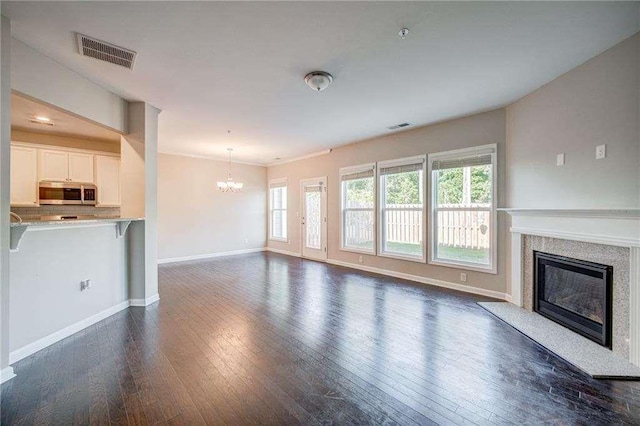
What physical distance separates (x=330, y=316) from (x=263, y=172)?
6334 mm

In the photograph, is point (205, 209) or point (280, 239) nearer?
point (205, 209)

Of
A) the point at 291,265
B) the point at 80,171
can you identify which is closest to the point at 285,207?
the point at 291,265

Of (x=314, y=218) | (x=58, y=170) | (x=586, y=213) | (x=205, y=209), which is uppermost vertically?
(x=58, y=170)

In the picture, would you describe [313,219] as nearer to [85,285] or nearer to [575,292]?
[85,285]

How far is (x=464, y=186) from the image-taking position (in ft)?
14.6

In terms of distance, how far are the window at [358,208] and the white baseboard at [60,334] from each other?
434cm

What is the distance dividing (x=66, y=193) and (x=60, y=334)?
333cm

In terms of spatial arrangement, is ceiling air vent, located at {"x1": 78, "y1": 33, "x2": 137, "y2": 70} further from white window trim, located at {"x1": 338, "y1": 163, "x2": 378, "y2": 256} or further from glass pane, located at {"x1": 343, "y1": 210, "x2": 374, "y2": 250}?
glass pane, located at {"x1": 343, "y1": 210, "x2": 374, "y2": 250}

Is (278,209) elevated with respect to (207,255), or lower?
elevated

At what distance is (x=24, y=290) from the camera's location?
2.44 metres

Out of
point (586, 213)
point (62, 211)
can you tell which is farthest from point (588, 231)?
point (62, 211)

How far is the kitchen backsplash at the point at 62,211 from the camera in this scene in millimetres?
4875

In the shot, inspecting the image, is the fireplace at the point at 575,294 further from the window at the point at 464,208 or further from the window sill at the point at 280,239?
the window sill at the point at 280,239

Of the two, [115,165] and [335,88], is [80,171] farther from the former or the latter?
[335,88]
